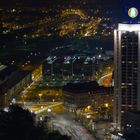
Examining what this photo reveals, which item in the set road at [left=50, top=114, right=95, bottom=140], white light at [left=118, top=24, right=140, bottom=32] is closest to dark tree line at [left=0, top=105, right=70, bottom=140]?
road at [left=50, top=114, right=95, bottom=140]

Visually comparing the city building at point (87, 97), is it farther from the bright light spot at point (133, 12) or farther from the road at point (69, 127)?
the bright light spot at point (133, 12)

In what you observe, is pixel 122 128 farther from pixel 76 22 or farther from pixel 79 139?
pixel 76 22

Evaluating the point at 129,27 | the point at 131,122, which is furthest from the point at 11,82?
the point at 131,122

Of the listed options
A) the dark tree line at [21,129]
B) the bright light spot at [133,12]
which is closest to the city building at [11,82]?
the bright light spot at [133,12]

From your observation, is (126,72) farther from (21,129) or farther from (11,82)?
Answer: (21,129)

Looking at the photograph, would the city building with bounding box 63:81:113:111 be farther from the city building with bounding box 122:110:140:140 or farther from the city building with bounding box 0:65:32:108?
the city building with bounding box 122:110:140:140

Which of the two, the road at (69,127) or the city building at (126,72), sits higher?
the city building at (126,72)
